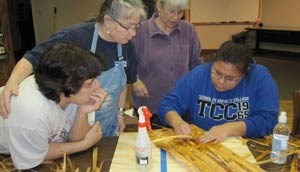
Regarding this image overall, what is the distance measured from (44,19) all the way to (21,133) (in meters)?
8.64

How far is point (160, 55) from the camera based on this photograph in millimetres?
2520

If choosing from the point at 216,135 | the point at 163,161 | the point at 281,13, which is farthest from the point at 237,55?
the point at 281,13

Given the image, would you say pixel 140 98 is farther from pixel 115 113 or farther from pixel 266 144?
pixel 266 144

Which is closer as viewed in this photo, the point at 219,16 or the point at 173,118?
the point at 173,118

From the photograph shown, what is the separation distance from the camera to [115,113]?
201cm

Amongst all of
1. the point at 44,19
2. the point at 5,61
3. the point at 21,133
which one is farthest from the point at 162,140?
the point at 44,19

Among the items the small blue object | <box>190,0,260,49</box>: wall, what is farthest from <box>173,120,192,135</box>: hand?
<box>190,0,260,49</box>: wall

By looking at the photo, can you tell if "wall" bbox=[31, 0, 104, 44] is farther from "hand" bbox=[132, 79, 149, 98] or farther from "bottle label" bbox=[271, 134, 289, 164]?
"bottle label" bbox=[271, 134, 289, 164]

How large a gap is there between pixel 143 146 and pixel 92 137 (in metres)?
0.38

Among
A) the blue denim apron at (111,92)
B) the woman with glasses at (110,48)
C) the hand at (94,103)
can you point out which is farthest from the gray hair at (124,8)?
the hand at (94,103)

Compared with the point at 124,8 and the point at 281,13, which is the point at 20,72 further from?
the point at 281,13

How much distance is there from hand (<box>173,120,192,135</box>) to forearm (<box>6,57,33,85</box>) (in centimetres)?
80

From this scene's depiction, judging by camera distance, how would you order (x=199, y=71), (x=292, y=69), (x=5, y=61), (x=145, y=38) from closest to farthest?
(x=199, y=71) → (x=145, y=38) → (x=5, y=61) → (x=292, y=69)

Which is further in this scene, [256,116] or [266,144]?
[256,116]
